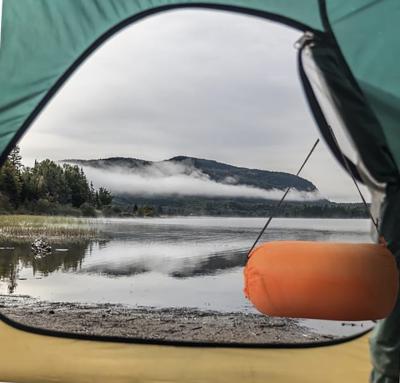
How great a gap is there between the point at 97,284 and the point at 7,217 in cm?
39

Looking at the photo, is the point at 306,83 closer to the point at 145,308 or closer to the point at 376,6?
the point at 376,6

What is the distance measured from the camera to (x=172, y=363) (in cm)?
185

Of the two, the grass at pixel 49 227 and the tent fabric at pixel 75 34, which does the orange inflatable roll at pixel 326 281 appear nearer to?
the tent fabric at pixel 75 34

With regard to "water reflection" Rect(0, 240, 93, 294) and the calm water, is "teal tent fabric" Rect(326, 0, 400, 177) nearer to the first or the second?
the calm water

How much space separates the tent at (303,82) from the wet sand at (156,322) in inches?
1.2

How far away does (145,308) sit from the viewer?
75.2 inches

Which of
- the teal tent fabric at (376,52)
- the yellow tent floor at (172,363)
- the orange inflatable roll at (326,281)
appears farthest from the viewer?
the yellow tent floor at (172,363)

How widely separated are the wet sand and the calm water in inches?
1.1

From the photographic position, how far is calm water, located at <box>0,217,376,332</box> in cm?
189

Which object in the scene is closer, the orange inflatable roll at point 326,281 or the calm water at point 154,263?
the orange inflatable roll at point 326,281

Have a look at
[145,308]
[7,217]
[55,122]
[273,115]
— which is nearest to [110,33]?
[55,122]

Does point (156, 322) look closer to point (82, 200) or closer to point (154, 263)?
point (154, 263)

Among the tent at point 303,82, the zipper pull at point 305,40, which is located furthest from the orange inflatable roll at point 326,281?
the zipper pull at point 305,40

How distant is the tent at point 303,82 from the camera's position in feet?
5.53
